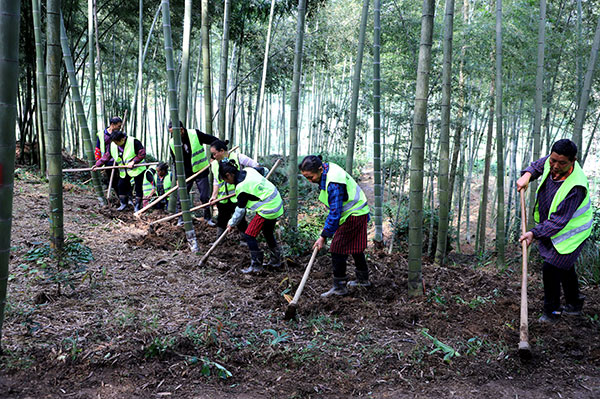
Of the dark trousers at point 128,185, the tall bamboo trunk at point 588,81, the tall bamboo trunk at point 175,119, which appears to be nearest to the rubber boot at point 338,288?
the tall bamboo trunk at point 175,119

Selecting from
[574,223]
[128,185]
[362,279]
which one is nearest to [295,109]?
[362,279]

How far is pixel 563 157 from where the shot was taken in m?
3.03

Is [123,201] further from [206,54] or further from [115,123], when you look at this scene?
[206,54]

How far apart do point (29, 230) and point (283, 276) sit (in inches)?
108

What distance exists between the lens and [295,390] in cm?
238

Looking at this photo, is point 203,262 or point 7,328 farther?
point 203,262

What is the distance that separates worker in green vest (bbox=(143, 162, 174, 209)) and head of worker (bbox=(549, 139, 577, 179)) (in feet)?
18.7

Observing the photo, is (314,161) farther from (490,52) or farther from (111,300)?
(490,52)

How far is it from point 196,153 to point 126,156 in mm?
1467

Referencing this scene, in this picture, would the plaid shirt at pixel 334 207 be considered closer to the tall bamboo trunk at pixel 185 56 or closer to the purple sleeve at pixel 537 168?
the purple sleeve at pixel 537 168

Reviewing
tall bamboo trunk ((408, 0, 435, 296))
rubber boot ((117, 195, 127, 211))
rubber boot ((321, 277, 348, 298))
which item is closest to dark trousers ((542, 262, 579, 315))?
tall bamboo trunk ((408, 0, 435, 296))

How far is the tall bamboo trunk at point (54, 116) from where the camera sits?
3.17m

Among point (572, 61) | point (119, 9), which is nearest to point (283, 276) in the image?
point (572, 61)

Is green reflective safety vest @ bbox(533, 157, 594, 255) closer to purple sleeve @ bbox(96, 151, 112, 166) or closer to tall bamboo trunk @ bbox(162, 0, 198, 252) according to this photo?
tall bamboo trunk @ bbox(162, 0, 198, 252)
